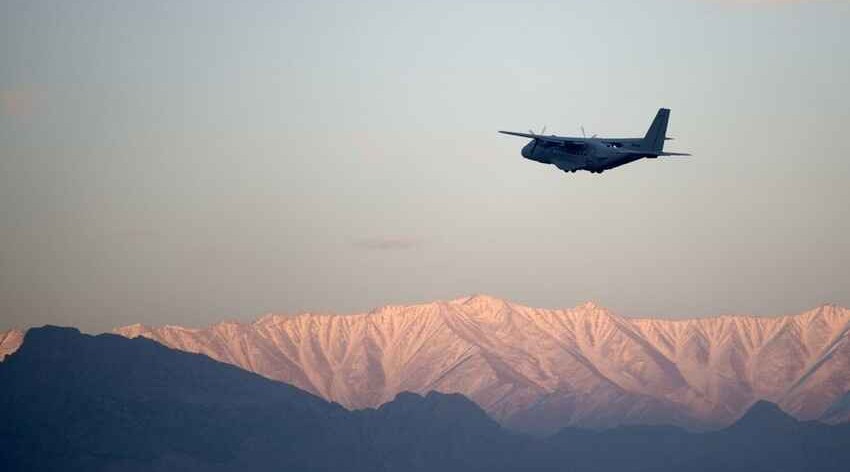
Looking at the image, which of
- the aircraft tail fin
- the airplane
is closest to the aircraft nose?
the airplane

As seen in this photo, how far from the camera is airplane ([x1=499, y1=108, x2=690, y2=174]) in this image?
17088cm

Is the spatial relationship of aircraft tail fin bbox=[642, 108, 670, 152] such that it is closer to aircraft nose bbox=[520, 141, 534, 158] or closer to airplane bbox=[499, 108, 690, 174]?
airplane bbox=[499, 108, 690, 174]

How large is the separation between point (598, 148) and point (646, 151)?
663 cm

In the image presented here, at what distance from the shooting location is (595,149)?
172 m

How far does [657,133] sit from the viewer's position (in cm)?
17412

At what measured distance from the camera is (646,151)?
6816 inches

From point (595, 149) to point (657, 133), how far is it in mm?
9030

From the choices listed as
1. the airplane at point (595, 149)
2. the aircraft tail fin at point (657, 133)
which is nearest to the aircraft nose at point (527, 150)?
the airplane at point (595, 149)

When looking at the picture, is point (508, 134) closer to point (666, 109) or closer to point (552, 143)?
point (552, 143)

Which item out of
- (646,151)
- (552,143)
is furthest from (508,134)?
(646,151)

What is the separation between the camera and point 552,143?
582ft

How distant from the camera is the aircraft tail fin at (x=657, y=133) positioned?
571 ft

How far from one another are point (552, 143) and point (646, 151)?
41.1ft

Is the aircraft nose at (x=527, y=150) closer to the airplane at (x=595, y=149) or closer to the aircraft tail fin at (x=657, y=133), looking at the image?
the airplane at (x=595, y=149)
